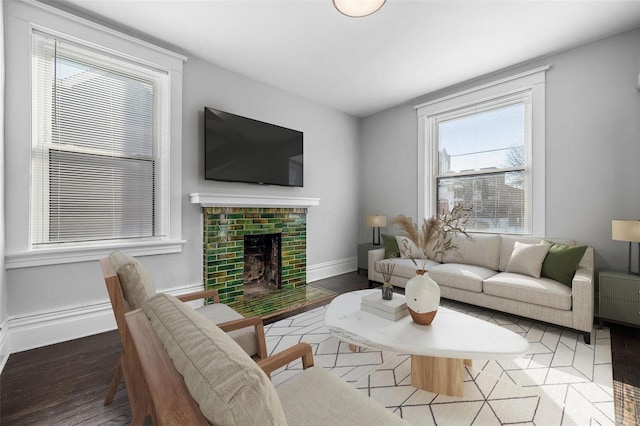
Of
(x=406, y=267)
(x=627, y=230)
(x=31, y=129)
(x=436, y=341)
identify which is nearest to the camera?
(x=436, y=341)

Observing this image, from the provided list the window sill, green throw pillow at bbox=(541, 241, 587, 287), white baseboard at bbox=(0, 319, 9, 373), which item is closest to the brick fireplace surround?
the window sill

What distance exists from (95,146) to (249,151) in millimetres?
1576

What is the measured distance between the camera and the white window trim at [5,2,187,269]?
7.27 ft

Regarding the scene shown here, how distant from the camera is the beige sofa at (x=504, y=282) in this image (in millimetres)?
2352

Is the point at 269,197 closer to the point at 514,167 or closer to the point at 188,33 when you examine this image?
the point at 188,33

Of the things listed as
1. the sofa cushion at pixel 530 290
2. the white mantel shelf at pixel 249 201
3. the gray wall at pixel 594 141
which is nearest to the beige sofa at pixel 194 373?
the white mantel shelf at pixel 249 201

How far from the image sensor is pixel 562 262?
2672 millimetres

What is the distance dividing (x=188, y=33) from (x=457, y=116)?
3638mm

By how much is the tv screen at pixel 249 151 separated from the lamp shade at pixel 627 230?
3.50 m

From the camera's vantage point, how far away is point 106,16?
2.54 meters

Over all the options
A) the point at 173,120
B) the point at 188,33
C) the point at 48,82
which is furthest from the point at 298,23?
the point at 48,82

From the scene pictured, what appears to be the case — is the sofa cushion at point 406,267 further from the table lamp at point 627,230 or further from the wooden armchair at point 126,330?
the wooden armchair at point 126,330

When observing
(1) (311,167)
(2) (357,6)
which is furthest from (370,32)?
(1) (311,167)

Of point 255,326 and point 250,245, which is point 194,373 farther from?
point 250,245
